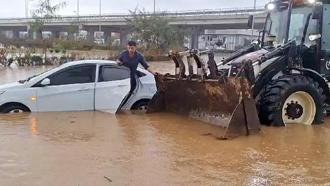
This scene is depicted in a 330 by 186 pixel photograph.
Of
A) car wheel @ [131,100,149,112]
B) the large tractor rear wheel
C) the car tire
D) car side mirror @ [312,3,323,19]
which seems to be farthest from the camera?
car wheel @ [131,100,149,112]

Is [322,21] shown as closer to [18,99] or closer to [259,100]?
[259,100]

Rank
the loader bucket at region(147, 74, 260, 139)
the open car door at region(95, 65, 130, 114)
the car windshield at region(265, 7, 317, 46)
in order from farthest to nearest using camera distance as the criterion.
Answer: the open car door at region(95, 65, 130, 114) → the car windshield at region(265, 7, 317, 46) → the loader bucket at region(147, 74, 260, 139)

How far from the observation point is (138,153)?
728 cm

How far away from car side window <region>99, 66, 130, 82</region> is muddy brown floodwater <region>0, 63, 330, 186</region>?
4.02 feet

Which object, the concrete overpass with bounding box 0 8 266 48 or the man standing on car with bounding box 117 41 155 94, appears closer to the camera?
the man standing on car with bounding box 117 41 155 94

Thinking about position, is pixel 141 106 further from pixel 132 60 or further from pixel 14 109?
pixel 14 109

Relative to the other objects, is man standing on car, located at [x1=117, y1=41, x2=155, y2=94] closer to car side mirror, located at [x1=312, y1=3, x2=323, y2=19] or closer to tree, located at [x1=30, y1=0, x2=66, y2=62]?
car side mirror, located at [x1=312, y1=3, x2=323, y2=19]

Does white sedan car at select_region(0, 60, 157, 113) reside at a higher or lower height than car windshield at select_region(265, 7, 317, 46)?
lower

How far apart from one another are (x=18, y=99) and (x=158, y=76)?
10.1 ft

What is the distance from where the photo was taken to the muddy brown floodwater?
5.97 meters

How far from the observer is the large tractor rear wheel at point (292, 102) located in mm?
9492

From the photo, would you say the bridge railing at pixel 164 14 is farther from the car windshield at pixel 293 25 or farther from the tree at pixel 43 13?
the car windshield at pixel 293 25

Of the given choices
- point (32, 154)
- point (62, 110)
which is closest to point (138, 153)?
point (32, 154)

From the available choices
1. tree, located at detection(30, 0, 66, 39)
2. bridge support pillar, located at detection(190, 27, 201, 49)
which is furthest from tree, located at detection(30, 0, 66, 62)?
bridge support pillar, located at detection(190, 27, 201, 49)
